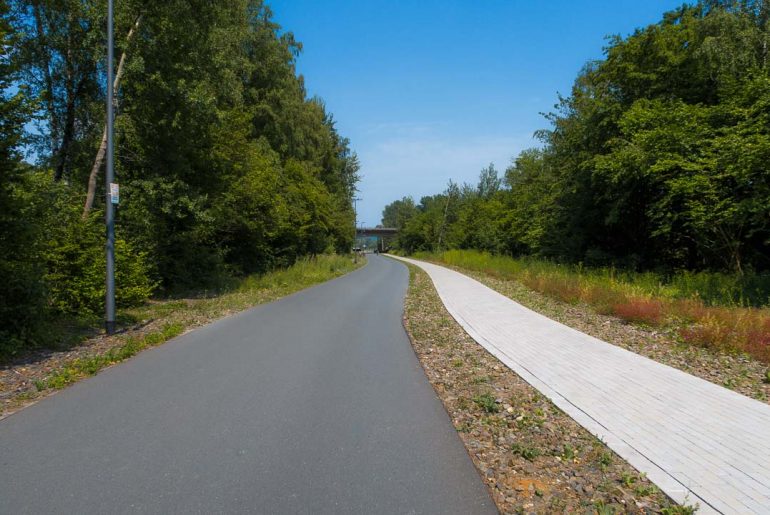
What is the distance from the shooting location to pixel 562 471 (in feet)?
13.1

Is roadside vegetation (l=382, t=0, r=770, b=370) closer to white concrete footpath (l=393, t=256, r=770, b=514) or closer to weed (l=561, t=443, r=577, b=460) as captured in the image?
white concrete footpath (l=393, t=256, r=770, b=514)

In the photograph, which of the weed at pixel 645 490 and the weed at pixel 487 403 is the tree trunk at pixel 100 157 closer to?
the weed at pixel 487 403

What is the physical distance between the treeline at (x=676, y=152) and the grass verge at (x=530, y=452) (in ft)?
31.3

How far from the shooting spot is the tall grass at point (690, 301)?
7.98m

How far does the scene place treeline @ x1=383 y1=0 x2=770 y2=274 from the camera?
13250 millimetres

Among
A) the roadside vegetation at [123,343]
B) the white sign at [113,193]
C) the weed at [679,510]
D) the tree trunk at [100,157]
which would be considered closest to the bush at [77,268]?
the roadside vegetation at [123,343]

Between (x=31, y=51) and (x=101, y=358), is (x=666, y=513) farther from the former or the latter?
(x=31, y=51)

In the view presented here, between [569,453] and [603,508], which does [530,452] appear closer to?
[569,453]

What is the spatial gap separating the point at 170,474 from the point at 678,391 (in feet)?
18.1

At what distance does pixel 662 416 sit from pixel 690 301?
24.4 feet

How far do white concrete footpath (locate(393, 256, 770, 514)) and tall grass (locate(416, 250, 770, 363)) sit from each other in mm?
1687

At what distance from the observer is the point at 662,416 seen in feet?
16.2

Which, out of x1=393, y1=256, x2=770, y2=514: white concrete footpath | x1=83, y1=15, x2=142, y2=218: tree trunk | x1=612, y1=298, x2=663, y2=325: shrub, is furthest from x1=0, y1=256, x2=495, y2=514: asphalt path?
x1=83, y1=15, x2=142, y2=218: tree trunk

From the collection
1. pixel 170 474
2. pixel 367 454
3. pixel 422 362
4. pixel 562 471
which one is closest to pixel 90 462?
pixel 170 474
